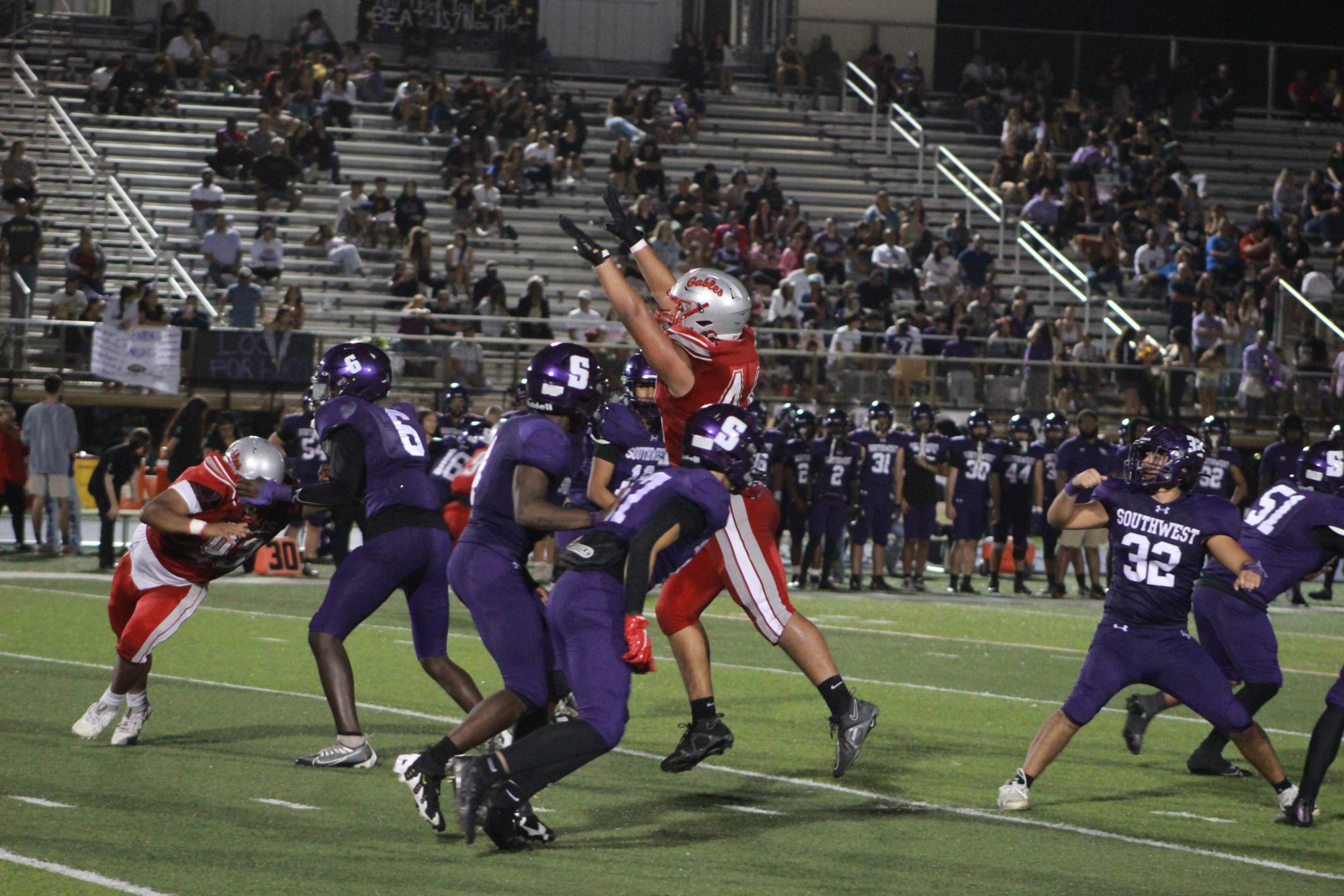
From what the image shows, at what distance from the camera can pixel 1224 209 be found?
27.8 meters

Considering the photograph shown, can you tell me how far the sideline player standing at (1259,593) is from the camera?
7.74 meters

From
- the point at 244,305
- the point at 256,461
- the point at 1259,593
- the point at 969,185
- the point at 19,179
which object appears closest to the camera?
the point at 256,461

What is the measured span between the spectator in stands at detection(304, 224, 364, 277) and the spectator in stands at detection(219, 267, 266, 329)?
2.68 metres

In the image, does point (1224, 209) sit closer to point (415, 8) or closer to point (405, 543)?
point (415, 8)

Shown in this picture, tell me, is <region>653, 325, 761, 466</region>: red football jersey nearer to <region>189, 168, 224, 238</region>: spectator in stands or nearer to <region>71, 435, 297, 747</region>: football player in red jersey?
<region>71, 435, 297, 747</region>: football player in red jersey

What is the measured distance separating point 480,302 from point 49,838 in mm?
16084

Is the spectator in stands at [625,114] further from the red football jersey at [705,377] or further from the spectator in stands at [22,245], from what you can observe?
the red football jersey at [705,377]

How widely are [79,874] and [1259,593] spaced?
4821 mm

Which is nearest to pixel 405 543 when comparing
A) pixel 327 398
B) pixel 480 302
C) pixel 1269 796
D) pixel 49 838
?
pixel 327 398

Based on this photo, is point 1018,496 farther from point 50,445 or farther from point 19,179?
point 19,179

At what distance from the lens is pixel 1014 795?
6.80m

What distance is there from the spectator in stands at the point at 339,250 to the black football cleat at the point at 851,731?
16829mm

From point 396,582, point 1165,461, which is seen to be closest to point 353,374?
point 396,582

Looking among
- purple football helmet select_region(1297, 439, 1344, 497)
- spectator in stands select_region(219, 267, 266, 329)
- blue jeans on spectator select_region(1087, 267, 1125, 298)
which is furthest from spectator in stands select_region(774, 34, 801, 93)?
purple football helmet select_region(1297, 439, 1344, 497)
